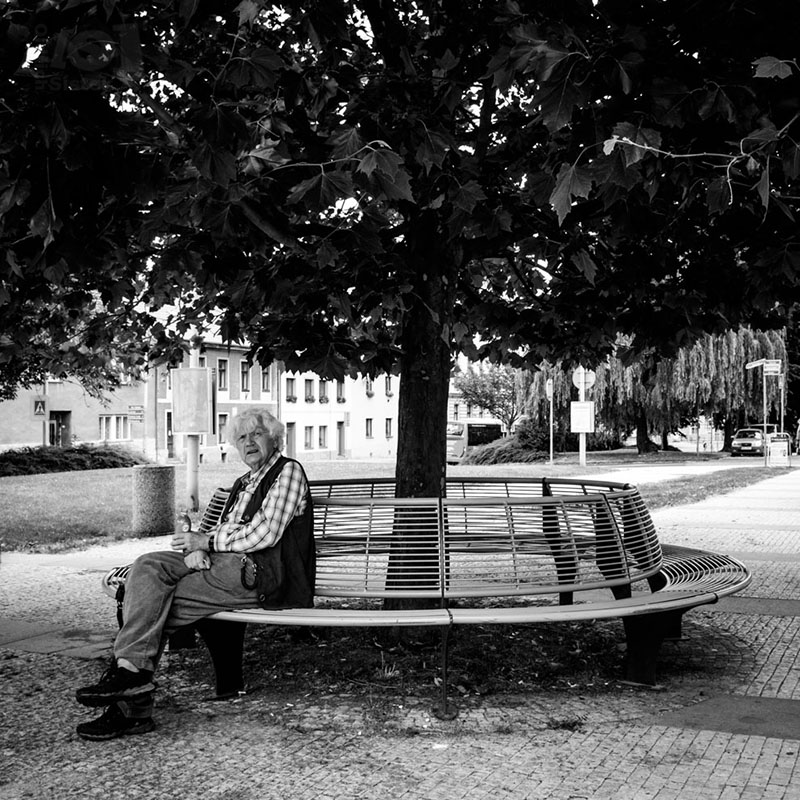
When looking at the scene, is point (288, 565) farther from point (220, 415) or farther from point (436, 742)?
point (220, 415)

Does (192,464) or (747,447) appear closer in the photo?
(192,464)

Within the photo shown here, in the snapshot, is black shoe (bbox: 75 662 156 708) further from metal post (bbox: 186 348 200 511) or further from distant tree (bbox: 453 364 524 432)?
distant tree (bbox: 453 364 524 432)

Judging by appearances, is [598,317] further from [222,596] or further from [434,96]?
[222,596]

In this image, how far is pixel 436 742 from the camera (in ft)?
15.2

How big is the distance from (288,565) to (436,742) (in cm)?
122

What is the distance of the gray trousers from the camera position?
16.2ft

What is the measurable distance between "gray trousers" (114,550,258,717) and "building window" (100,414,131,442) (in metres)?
51.4

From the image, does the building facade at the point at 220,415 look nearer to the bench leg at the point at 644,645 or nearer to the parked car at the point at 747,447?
the parked car at the point at 747,447

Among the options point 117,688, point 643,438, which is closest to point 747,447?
point 643,438

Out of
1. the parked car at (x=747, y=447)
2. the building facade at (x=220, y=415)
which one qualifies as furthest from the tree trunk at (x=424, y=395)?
the parked car at (x=747, y=447)

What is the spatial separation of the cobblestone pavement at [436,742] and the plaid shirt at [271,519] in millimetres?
815

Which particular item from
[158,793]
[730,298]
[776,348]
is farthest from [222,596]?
[776,348]

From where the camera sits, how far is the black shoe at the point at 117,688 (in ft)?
15.4

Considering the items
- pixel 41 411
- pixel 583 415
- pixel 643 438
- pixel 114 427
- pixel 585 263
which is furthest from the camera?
pixel 114 427
